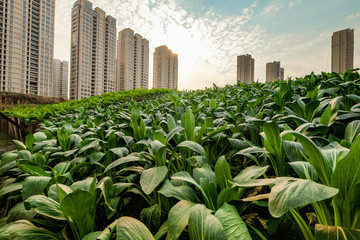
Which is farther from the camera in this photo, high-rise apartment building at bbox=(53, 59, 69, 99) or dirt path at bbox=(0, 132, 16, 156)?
high-rise apartment building at bbox=(53, 59, 69, 99)

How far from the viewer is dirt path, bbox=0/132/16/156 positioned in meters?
3.30

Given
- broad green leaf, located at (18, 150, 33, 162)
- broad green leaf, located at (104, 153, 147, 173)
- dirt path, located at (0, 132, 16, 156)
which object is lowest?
dirt path, located at (0, 132, 16, 156)

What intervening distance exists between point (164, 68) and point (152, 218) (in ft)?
179

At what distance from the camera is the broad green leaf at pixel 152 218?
94 centimetres

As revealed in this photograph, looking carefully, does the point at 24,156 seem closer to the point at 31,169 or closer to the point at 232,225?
the point at 31,169

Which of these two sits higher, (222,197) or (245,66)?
(245,66)

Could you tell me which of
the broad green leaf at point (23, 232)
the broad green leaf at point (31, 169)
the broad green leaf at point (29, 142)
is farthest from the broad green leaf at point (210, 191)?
the broad green leaf at point (29, 142)

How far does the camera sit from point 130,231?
695 mm

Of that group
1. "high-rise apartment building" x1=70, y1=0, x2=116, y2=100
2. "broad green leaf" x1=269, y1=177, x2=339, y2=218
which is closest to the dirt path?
"broad green leaf" x1=269, y1=177, x2=339, y2=218

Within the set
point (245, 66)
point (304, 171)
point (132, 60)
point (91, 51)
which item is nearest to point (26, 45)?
point (91, 51)

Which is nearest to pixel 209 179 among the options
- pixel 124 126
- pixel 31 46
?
pixel 124 126

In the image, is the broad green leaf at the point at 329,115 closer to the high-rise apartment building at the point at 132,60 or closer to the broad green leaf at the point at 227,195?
the broad green leaf at the point at 227,195

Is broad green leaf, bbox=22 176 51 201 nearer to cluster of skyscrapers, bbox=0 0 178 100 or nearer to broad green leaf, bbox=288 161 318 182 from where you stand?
broad green leaf, bbox=288 161 318 182

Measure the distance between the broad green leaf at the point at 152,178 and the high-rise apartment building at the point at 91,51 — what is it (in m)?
76.8
